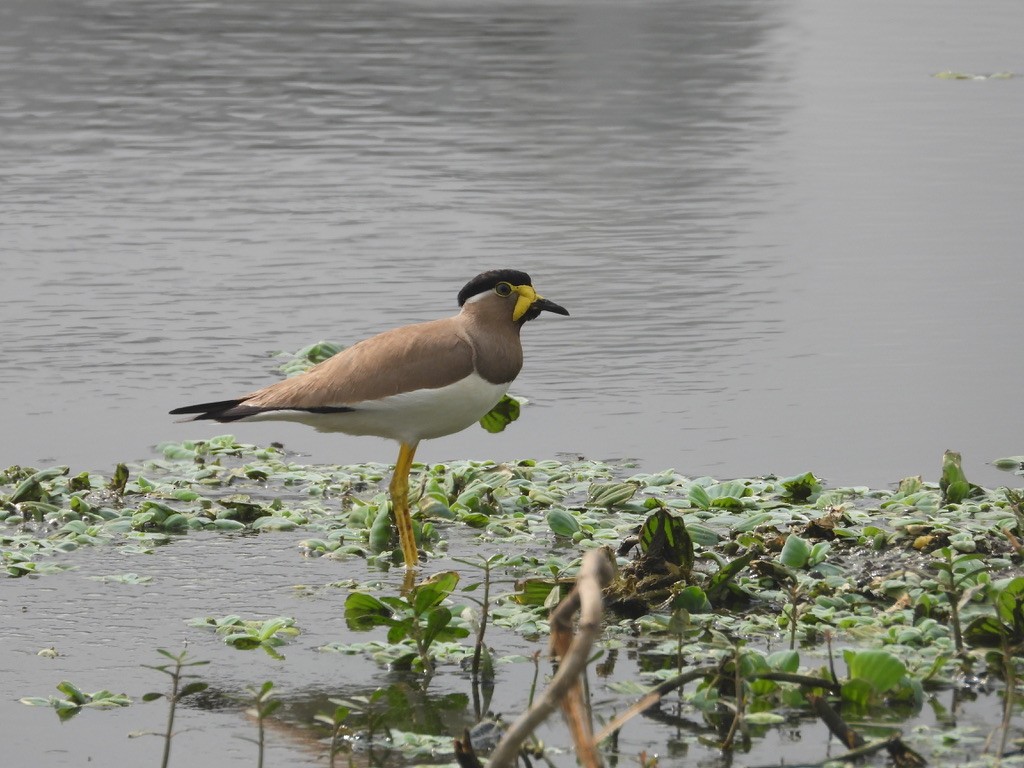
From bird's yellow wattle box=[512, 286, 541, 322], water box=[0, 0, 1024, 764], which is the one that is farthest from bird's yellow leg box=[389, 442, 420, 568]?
water box=[0, 0, 1024, 764]

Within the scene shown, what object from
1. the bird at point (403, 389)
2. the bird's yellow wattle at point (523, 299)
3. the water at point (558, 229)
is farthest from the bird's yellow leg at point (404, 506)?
the water at point (558, 229)

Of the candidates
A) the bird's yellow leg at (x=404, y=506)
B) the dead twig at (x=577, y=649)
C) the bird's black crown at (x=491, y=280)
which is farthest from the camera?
the bird's black crown at (x=491, y=280)

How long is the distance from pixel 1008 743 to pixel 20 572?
375cm

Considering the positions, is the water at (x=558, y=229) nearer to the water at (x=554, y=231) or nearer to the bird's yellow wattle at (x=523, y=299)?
the water at (x=554, y=231)

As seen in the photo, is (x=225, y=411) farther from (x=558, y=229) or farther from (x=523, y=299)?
(x=558, y=229)

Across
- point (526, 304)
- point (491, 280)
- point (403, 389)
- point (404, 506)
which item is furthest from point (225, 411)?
point (526, 304)

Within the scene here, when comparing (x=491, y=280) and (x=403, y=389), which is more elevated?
(x=491, y=280)

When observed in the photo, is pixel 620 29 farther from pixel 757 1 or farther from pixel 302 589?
pixel 302 589

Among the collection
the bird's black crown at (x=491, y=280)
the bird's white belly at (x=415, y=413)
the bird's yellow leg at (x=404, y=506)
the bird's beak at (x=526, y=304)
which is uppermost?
the bird's black crown at (x=491, y=280)

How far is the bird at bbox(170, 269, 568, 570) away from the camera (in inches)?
278

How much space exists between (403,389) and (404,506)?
482mm

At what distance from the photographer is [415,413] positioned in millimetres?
7102

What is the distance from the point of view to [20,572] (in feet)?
21.7

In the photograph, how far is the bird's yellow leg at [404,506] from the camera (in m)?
6.77
